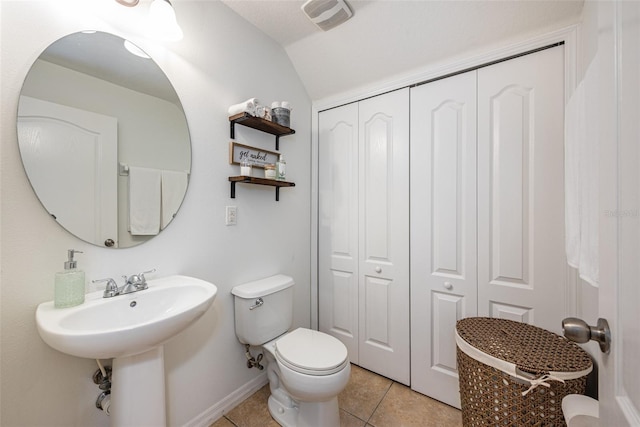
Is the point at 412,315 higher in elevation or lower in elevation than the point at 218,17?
lower

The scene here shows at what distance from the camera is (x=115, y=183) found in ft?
3.66

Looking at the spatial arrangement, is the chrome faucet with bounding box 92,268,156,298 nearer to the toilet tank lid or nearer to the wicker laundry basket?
the toilet tank lid

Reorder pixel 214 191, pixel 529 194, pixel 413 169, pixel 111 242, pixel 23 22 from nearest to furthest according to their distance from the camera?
pixel 23 22, pixel 111 242, pixel 529 194, pixel 214 191, pixel 413 169

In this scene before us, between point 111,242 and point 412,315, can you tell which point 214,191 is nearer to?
point 111,242

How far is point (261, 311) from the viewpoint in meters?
1.52

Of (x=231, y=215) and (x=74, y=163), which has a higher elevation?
(x=74, y=163)

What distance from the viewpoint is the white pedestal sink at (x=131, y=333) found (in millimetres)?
779

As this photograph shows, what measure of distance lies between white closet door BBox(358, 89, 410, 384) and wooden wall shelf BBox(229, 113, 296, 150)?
61 cm

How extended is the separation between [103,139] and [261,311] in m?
1.15

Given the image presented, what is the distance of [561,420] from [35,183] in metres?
2.12

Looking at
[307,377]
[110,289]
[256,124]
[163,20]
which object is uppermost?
[163,20]

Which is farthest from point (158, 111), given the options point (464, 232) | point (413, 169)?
point (464, 232)

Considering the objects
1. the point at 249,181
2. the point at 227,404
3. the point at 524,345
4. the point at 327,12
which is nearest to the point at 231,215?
the point at 249,181

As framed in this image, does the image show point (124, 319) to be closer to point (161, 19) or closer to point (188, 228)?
point (188, 228)
